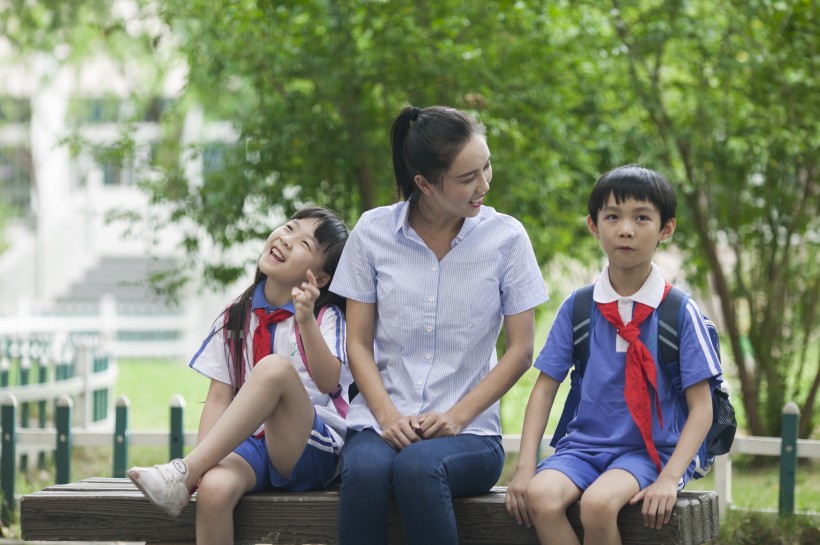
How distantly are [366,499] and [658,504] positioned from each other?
773mm

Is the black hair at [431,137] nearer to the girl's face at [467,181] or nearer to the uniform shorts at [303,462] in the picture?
the girl's face at [467,181]

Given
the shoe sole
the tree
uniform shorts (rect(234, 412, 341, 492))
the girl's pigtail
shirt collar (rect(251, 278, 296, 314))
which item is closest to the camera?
the shoe sole

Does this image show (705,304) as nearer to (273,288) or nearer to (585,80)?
(585,80)

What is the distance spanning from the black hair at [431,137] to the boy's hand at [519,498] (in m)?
0.91

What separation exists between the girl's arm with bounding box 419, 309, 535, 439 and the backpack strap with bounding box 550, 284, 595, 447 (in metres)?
0.14

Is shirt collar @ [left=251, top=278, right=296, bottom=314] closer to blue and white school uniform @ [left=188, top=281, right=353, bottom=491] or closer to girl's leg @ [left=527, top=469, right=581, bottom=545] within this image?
blue and white school uniform @ [left=188, top=281, right=353, bottom=491]

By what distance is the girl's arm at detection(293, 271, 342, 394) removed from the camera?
3170 mm

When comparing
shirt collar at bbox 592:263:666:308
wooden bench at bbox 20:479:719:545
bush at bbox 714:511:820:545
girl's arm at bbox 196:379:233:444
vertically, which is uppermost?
shirt collar at bbox 592:263:666:308

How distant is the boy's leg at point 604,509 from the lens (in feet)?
9.38

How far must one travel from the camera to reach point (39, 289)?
1980 centimetres

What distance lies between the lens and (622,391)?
314cm

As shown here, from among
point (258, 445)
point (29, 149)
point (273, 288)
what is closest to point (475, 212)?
point (273, 288)

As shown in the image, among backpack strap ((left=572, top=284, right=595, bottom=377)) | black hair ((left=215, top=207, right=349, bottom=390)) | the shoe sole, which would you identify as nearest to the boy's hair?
backpack strap ((left=572, top=284, right=595, bottom=377))

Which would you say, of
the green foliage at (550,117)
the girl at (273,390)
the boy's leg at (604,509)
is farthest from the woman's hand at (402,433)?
the green foliage at (550,117)
